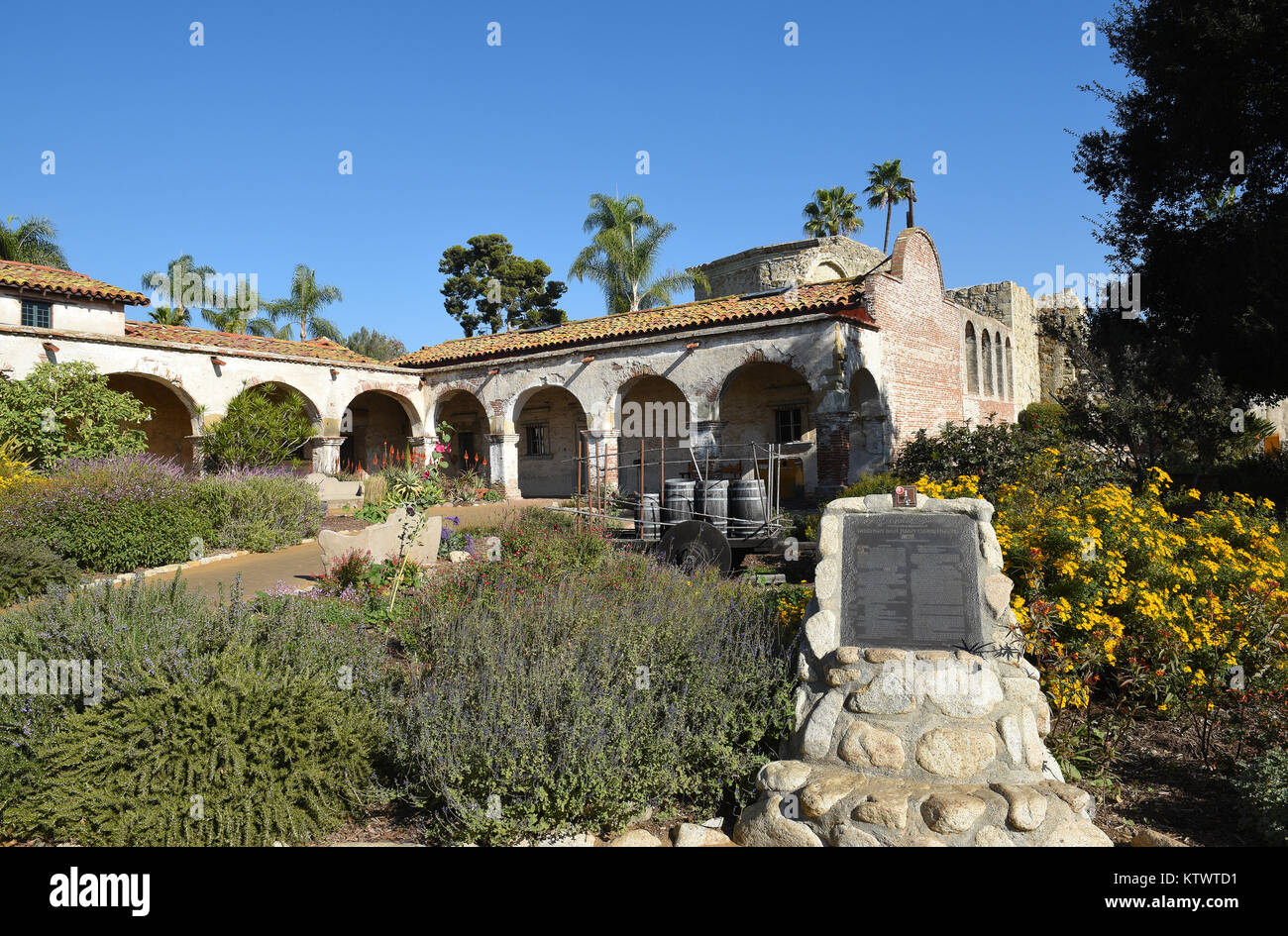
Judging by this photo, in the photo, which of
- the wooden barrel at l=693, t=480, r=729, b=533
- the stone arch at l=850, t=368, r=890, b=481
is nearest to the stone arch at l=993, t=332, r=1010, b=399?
the stone arch at l=850, t=368, r=890, b=481

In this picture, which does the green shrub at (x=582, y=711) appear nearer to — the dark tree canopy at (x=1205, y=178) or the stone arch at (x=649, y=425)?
the dark tree canopy at (x=1205, y=178)

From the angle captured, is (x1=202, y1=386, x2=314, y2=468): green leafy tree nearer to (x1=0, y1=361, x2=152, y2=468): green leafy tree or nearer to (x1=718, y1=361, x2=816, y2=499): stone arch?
(x1=0, y1=361, x2=152, y2=468): green leafy tree

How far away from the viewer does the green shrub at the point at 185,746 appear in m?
3.40

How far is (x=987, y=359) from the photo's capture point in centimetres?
2409

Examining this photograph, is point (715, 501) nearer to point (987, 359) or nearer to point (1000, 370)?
point (987, 359)

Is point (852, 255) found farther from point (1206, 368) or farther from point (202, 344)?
point (202, 344)

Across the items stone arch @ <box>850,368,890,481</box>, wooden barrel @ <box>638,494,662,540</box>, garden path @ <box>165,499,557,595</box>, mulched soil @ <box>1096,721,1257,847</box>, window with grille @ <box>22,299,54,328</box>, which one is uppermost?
window with grille @ <box>22,299,54,328</box>

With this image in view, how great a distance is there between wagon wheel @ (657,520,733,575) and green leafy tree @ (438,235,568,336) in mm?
31919

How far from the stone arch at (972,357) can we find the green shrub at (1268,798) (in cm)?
2064

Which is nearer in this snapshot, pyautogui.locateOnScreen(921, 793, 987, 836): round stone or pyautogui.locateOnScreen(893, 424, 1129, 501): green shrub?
pyautogui.locateOnScreen(921, 793, 987, 836): round stone

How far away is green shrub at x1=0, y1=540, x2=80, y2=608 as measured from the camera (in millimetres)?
7180

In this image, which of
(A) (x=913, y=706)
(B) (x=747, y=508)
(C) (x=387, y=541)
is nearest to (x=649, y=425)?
(B) (x=747, y=508)

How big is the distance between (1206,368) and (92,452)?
18.1m
